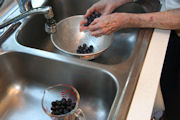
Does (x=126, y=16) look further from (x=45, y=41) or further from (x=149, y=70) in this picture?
(x=45, y=41)

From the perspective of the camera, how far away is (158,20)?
2.44 ft

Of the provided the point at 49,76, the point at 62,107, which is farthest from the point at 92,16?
the point at 62,107

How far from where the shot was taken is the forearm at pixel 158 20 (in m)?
0.73

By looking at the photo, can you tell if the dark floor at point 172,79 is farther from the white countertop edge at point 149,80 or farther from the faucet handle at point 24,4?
the faucet handle at point 24,4

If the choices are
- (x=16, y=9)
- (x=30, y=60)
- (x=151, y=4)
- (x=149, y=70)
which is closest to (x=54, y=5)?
(x=16, y=9)

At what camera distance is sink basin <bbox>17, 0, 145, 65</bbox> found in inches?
33.7

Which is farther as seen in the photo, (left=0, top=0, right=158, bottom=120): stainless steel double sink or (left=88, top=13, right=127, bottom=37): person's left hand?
(left=88, top=13, right=127, bottom=37): person's left hand

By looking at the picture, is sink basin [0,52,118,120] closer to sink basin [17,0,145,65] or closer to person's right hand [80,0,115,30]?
sink basin [17,0,145,65]

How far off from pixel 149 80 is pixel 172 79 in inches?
24.1

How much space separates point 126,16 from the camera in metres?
0.76

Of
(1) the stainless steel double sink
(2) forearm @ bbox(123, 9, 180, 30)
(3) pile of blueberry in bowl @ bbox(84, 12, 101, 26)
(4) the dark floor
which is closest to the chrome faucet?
(1) the stainless steel double sink

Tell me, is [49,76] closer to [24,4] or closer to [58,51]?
[58,51]

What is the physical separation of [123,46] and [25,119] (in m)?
0.62

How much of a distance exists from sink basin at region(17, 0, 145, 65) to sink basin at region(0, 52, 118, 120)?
14cm
